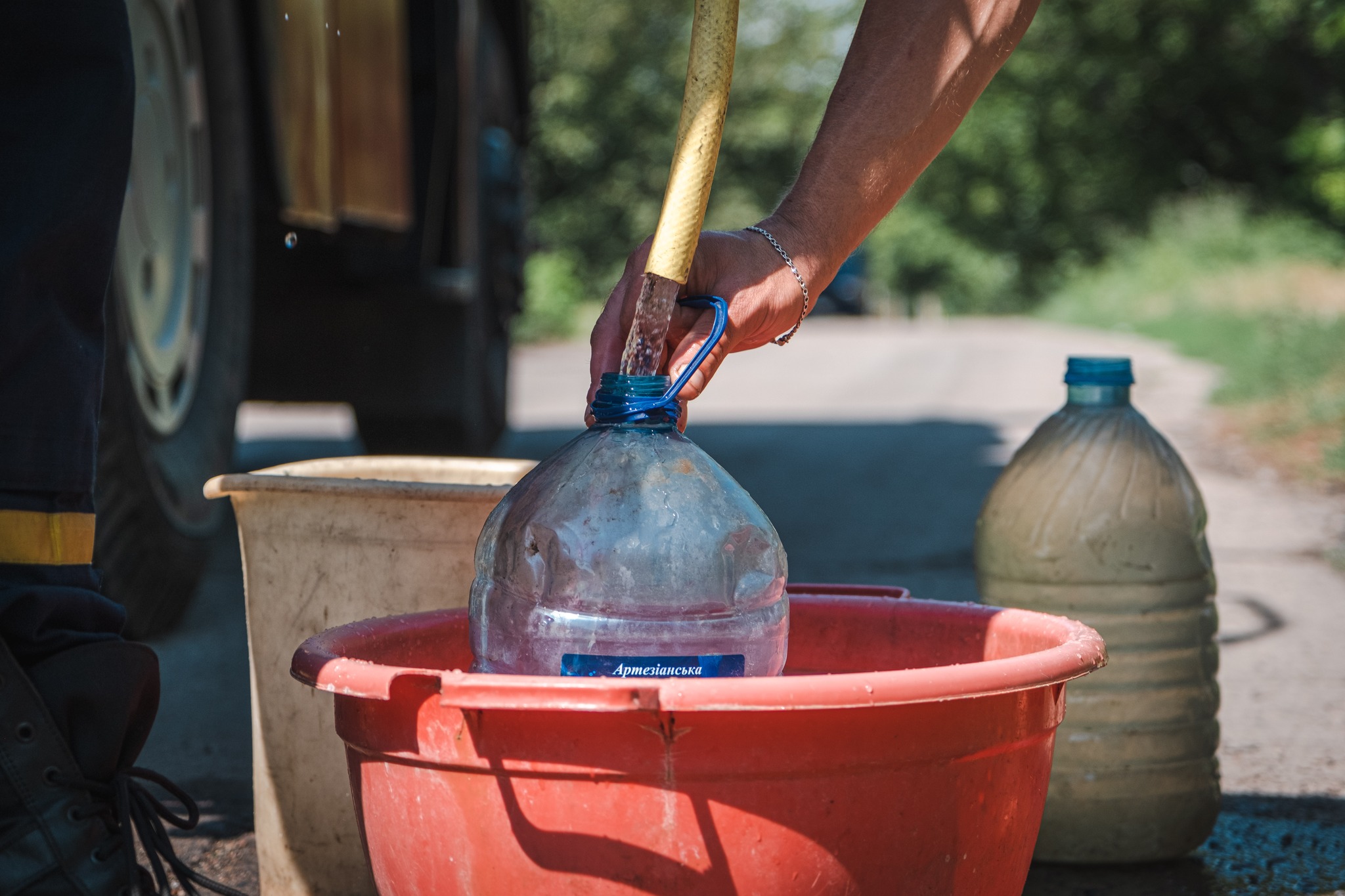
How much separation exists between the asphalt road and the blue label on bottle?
939mm

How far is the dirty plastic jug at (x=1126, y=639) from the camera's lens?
2.08 m

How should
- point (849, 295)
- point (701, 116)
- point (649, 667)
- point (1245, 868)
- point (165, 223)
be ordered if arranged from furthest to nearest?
point (849, 295) < point (165, 223) < point (1245, 868) < point (701, 116) < point (649, 667)

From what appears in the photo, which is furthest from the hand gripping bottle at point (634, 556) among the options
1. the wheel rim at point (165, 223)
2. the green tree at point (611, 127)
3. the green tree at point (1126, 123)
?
the green tree at point (611, 127)

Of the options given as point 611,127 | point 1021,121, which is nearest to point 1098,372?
point 611,127

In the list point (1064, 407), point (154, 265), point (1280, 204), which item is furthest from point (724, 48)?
point (1280, 204)

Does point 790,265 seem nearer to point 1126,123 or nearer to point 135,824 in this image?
point 135,824

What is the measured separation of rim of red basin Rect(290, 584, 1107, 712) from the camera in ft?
3.56

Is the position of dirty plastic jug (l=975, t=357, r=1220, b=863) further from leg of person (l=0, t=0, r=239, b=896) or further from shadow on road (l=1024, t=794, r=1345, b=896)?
leg of person (l=0, t=0, r=239, b=896)

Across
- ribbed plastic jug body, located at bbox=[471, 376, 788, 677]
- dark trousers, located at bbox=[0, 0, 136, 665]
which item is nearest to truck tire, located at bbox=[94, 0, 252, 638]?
dark trousers, located at bbox=[0, 0, 136, 665]

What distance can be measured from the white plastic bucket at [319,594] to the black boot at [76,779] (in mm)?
358

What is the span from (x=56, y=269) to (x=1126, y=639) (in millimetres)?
1509

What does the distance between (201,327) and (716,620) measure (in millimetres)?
2027

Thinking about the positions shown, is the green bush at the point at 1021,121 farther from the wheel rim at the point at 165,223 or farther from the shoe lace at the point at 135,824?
the shoe lace at the point at 135,824

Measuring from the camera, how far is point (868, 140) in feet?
5.01
